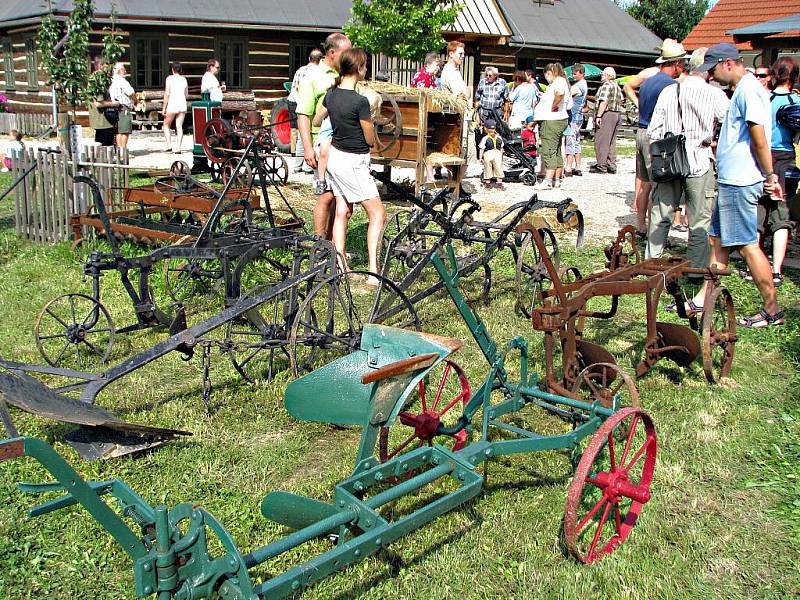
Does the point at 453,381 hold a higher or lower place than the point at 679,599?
higher

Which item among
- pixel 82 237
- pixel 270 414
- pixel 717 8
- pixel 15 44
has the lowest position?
pixel 270 414

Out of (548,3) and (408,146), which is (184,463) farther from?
(548,3)

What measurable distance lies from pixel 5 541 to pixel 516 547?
2156 mm

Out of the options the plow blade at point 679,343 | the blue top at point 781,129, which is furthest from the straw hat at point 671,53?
the plow blade at point 679,343

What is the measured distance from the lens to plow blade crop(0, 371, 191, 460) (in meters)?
3.76

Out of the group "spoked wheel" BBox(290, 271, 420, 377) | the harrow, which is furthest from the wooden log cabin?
the harrow

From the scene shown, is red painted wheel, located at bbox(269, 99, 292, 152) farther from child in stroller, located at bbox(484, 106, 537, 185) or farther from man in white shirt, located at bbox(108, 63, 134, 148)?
child in stroller, located at bbox(484, 106, 537, 185)

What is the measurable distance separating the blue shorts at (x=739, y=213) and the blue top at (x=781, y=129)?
1.87 metres

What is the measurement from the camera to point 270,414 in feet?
15.2

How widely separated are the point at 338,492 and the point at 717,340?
323 cm

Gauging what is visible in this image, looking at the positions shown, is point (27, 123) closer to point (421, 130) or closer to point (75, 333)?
point (421, 130)

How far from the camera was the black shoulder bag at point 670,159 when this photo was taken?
6645mm

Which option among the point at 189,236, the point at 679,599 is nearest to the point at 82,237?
the point at 189,236

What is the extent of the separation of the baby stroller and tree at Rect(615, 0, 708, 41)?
3297 centimetres
